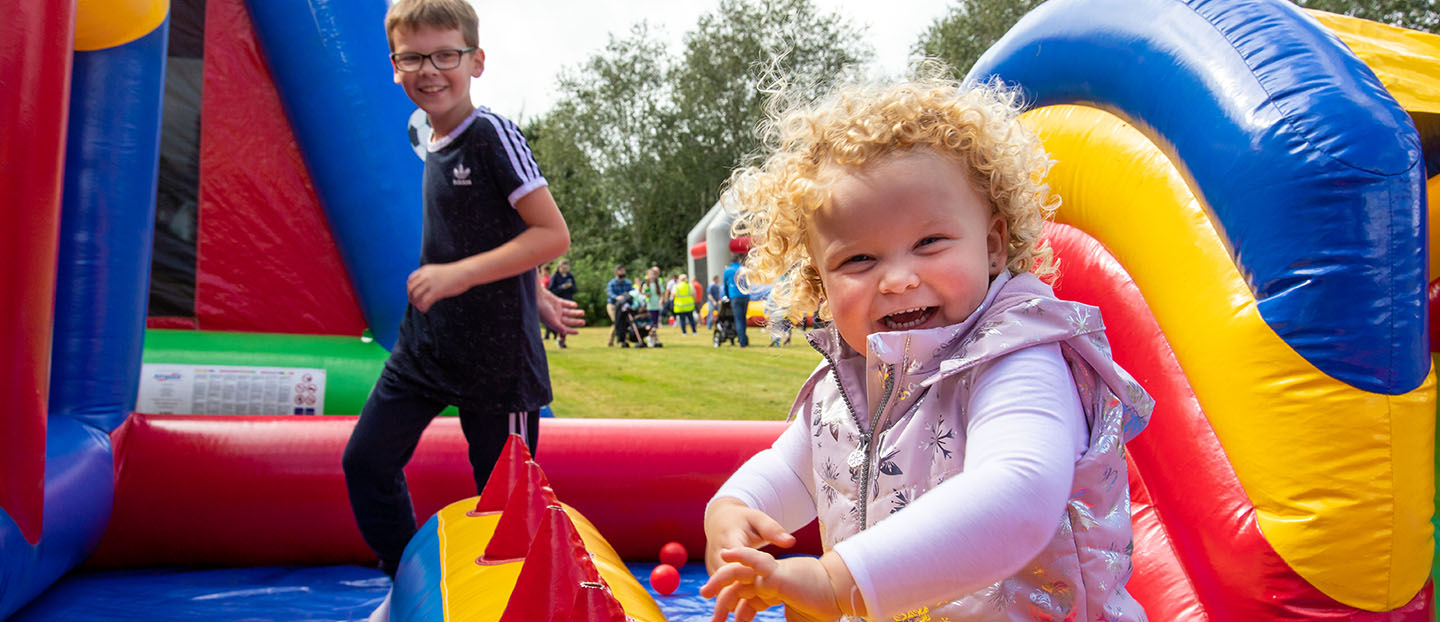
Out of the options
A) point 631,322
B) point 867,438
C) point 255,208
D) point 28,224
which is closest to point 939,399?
point 867,438

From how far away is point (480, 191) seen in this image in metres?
2.23

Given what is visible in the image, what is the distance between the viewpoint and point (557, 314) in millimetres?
2574

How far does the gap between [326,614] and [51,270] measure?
1.00 meters

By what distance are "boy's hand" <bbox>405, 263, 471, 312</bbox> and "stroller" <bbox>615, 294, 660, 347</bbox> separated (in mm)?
10982

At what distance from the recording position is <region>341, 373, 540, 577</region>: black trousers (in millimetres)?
2230

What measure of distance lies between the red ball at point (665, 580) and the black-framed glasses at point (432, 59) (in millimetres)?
1377

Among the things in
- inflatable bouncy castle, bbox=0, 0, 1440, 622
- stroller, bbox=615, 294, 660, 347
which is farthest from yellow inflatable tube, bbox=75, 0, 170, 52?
stroller, bbox=615, 294, 660, 347

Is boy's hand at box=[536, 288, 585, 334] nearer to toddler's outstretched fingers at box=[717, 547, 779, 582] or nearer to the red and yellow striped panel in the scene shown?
the red and yellow striped panel

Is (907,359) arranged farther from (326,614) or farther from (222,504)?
(222,504)

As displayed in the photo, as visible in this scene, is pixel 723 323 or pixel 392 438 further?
pixel 723 323

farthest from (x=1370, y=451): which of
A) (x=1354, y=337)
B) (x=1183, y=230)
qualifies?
(x=1183, y=230)

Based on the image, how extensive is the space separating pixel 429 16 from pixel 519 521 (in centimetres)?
113

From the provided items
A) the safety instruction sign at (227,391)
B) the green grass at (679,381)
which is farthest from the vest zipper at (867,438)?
the green grass at (679,381)

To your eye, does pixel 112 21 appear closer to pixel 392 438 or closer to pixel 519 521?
pixel 392 438
